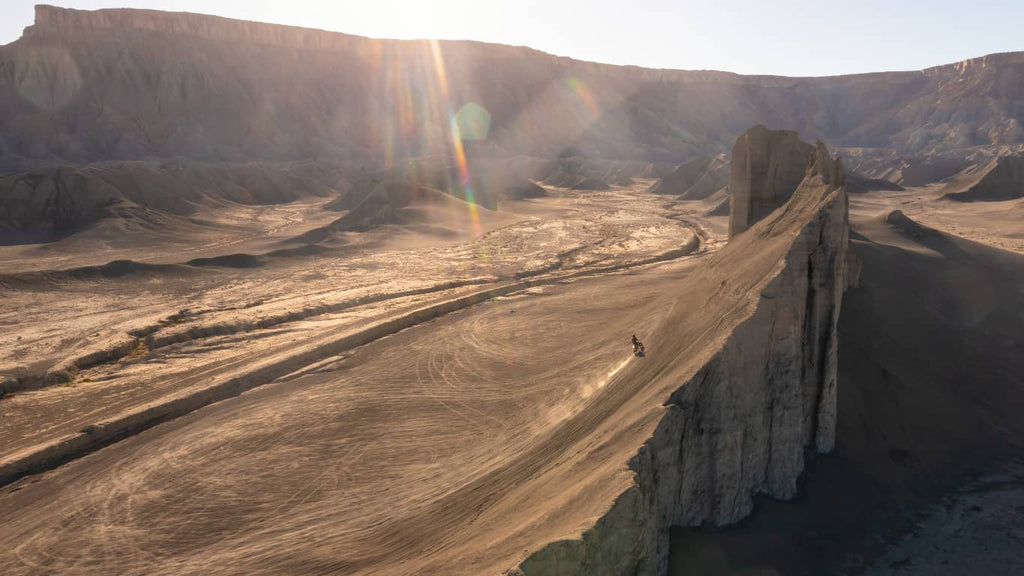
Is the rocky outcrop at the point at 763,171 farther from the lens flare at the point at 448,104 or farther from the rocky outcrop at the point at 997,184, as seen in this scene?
the lens flare at the point at 448,104

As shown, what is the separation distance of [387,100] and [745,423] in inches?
3342

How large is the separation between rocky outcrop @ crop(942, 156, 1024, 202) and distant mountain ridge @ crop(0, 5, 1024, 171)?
41630 mm

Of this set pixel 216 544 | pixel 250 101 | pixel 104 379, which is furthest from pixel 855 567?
pixel 250 101

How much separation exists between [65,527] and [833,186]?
14.9 m

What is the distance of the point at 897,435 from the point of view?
11500 mm

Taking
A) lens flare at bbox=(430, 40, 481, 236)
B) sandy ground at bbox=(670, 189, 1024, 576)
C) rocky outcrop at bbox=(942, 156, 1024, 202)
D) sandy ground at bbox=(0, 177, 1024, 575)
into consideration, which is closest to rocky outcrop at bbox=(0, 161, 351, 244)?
sandy ground at bbox=(0, 177, 1024, 575)

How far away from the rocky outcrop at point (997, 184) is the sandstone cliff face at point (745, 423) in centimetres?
4549

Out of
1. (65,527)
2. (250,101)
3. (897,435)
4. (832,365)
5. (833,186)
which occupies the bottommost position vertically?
(65,527)

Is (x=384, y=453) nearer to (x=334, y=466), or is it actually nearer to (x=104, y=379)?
(x=334, y=466)

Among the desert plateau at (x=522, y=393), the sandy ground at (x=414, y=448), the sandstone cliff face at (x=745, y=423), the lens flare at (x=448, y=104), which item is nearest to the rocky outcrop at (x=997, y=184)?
the desert plateau at (x=522, y=393)

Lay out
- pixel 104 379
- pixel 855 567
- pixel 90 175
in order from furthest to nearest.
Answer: pixel 90 175 < pixel 104 379 < pixel 855 567

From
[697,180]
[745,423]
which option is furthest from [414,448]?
[697,180]

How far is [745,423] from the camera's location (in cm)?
892

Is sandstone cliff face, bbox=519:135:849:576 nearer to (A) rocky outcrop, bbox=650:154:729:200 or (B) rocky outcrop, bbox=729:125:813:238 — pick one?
(B) rocky outcrop, bbox=729:125:813:238
